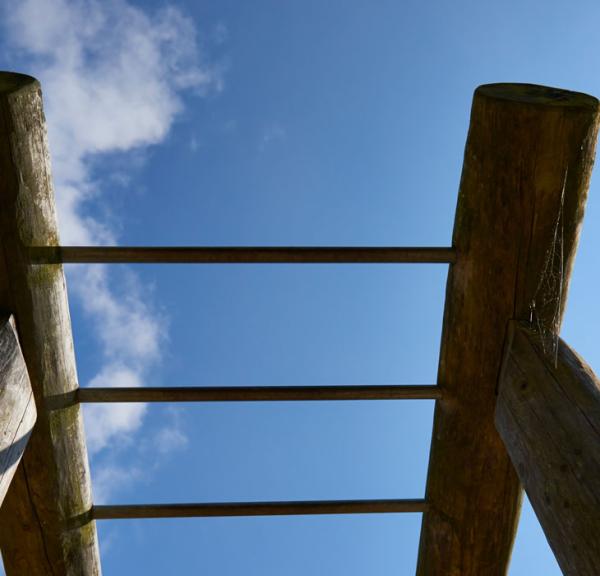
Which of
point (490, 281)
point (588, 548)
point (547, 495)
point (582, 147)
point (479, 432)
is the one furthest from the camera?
point (479, 432)

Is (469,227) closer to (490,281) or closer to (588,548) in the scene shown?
(490,281)

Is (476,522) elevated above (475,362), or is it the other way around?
(475,362)

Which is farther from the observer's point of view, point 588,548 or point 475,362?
point 475,362

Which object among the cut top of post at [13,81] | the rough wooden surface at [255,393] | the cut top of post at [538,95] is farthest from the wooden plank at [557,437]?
the cut top of post at [13,81]

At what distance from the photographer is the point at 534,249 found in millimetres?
3055

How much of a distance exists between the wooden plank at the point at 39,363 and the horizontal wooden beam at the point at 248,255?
190 mm

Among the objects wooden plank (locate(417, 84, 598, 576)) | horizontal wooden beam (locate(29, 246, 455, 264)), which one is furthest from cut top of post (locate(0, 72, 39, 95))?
wooden plank (locate(417, 84, 598, 576))

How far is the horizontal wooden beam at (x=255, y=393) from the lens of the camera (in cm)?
335

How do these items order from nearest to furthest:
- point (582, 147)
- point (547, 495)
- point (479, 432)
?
point (547, 495) → point (582, 147) → point (479, 432)

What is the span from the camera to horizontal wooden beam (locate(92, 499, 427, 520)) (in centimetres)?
356

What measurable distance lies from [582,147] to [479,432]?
146 centimetres

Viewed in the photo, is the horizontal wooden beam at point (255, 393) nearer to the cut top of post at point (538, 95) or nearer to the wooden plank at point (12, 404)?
the wooden plank at point (12, 404)

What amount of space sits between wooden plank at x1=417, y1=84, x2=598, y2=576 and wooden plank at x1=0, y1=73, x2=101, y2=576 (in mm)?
1874

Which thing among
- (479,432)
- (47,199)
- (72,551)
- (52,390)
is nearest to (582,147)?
(479,432)
